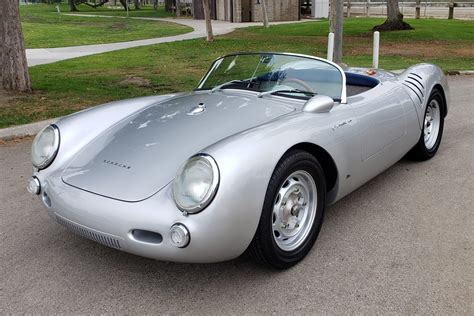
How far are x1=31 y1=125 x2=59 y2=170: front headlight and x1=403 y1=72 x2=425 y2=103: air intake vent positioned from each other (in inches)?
120

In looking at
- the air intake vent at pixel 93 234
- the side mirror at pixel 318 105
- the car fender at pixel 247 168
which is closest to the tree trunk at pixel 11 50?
the air intake vent at pixel 93 234

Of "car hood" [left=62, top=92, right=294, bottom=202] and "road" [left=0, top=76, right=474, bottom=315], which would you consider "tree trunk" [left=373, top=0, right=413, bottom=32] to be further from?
"car hood" [left=62, top=92, right=294, bottom=202]

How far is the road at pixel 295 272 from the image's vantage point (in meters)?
2.68

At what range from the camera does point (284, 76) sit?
12.6 feet

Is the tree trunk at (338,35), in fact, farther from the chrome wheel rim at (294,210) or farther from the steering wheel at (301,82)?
the chrome wheel rim at (294,210)

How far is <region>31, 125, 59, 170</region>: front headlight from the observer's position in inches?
129

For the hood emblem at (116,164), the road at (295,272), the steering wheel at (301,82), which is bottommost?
the road at (295,272)

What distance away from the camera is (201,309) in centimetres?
265

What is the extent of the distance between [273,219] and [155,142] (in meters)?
0.91

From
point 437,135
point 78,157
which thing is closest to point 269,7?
point 437,135

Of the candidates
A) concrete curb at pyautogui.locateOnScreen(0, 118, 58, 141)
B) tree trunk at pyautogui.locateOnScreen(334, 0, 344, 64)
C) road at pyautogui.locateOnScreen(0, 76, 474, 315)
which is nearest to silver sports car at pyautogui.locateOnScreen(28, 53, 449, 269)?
road at pyautogui.locateOnScreen(0, 76, 474, 315)

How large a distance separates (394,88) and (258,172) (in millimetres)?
2141

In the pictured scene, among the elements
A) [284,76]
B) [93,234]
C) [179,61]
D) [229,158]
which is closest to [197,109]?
[284,76]

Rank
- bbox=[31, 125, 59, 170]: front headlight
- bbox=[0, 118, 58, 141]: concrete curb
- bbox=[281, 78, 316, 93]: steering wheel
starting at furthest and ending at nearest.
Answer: bbox=[0, 118, 58, 141]: concrete curb, bbox=[281, 78, 316, 93]: steering wheel, bbox=[31, 125, 59, 170]: front headlight
